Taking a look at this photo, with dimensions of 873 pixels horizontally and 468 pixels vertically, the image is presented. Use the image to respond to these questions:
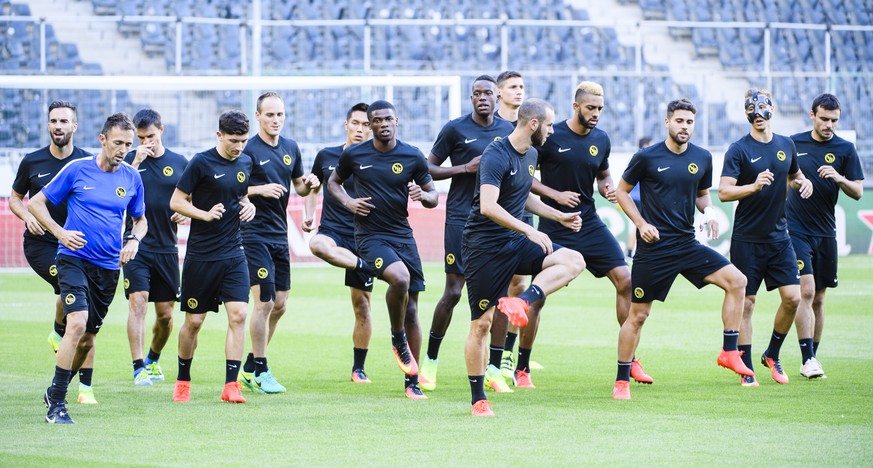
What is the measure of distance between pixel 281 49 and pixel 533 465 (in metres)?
22.6

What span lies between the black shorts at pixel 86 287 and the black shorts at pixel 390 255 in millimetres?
2169

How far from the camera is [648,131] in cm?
2797

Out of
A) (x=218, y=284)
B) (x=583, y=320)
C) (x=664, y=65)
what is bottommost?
(x=583, y=320)

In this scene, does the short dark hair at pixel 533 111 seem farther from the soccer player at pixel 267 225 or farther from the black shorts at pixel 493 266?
the soccer player at pixel 267 225

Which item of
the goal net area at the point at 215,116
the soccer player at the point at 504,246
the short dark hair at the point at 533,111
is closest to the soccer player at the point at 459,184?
the soccer player at the point at 504,246

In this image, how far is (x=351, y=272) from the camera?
11.0m

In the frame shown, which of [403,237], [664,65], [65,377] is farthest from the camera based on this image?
[664,65]

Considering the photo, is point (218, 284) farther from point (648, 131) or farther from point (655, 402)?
point (648, 131)

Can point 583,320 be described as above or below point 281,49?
below

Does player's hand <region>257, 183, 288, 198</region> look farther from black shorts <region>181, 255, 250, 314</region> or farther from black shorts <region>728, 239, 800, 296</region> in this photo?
black shorts <region>728, 239, 800, 296</region>

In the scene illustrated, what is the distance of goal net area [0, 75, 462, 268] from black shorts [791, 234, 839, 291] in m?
11.5

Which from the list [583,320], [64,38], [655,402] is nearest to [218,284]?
[655,402]

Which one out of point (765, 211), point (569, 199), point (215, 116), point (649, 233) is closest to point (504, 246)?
point (569, 199)

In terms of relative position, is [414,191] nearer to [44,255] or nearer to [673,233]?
[673,233]
